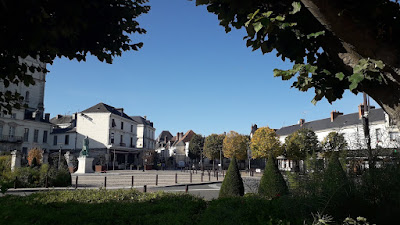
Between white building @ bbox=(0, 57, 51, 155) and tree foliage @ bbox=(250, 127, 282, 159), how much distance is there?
34.0 metres

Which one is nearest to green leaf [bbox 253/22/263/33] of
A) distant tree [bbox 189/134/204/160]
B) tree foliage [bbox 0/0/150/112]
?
tree foliage [bbox 0/0/150/112]

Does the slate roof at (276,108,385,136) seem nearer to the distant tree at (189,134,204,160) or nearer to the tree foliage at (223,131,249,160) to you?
the tree foliage at (223,131,249,160)

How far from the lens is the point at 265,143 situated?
44.2m

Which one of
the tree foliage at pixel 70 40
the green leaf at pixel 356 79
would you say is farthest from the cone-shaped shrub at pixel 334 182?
the tree foliage at pixel 70 40

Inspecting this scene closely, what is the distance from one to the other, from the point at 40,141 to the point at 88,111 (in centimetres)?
974

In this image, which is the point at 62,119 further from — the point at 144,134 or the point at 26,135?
→ the point at 144,134

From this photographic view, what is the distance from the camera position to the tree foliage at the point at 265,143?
43.7 meters

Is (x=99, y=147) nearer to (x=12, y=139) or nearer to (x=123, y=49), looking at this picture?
(x=12, y=139)

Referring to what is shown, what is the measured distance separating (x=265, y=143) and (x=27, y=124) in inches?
1556

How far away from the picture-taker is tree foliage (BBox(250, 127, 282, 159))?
43656mm

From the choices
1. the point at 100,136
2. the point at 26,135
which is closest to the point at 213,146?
the point at 100,136

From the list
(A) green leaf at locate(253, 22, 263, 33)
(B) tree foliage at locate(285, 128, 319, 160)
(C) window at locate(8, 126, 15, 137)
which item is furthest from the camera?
(C) window at locate(8, 126, 15, 137)

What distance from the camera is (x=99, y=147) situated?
175 ft

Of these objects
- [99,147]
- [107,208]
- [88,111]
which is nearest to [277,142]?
[99,147]
